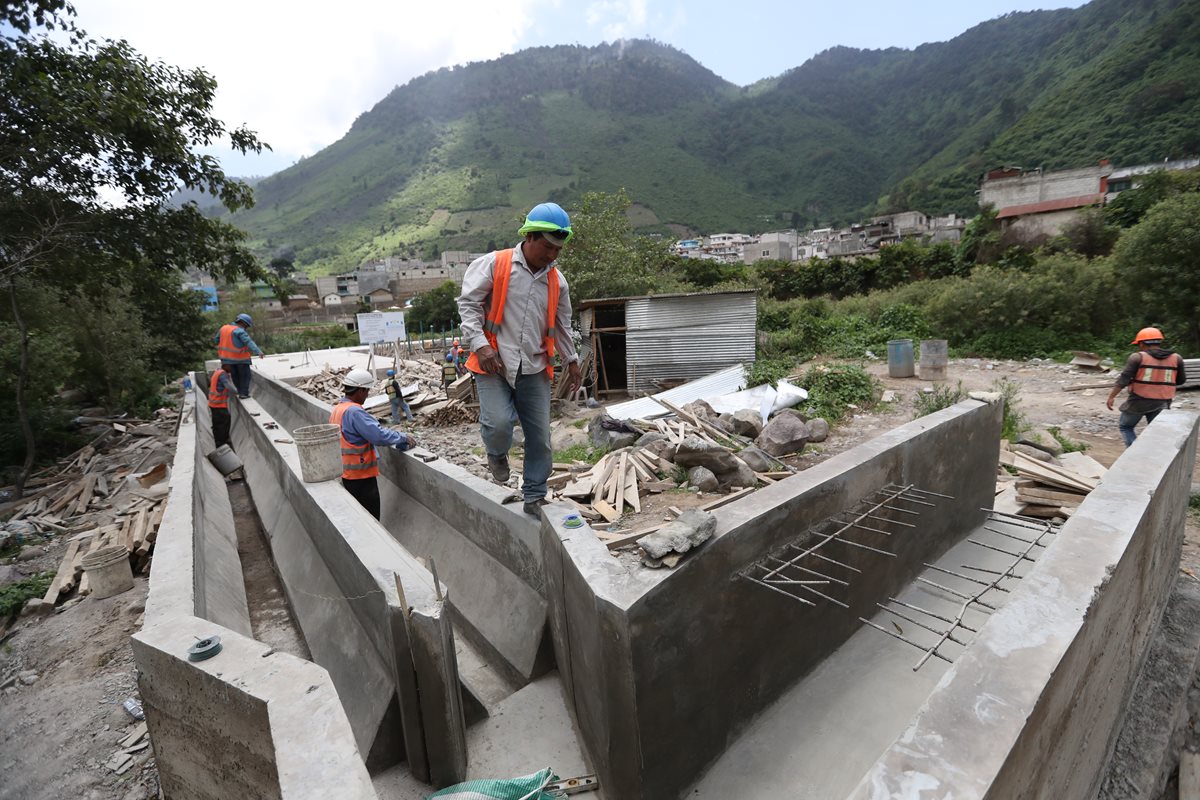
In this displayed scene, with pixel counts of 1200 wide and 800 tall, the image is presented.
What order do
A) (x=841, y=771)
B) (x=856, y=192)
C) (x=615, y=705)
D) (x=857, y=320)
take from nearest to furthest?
(x=615, y=705) < (x=841, y=771) < (x=857, y=320) < (x=856, y=192)

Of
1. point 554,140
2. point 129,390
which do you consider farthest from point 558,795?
point 554,140

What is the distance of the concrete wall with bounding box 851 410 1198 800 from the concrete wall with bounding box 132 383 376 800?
163 cm

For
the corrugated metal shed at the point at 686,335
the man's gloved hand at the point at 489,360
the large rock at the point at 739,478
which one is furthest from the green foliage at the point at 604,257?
the man's gloved hand at the point at 489,360

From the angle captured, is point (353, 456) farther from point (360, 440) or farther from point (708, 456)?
point (708, 456)

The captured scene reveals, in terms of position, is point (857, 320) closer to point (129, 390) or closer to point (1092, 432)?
point (1092, 432)

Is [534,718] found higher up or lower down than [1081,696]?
lower down

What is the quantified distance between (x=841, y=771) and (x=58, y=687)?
5593 millimetres

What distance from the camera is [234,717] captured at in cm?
232

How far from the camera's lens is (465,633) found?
4305mm

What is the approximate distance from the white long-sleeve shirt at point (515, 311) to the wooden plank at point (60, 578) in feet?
19.9

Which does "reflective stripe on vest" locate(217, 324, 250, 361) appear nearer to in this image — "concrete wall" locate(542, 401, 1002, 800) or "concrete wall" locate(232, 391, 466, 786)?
"concrete wall" locate(232, 391, 466, 786)

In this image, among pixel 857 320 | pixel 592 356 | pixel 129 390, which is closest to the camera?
pixel 592 356

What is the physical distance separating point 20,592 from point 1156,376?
1327 centimetres

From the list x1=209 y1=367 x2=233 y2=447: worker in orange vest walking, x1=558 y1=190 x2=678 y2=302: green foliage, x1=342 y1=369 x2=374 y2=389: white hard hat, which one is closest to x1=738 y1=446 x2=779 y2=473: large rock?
x1=342 y1=369 x2=374 y2=389: white hard hat
